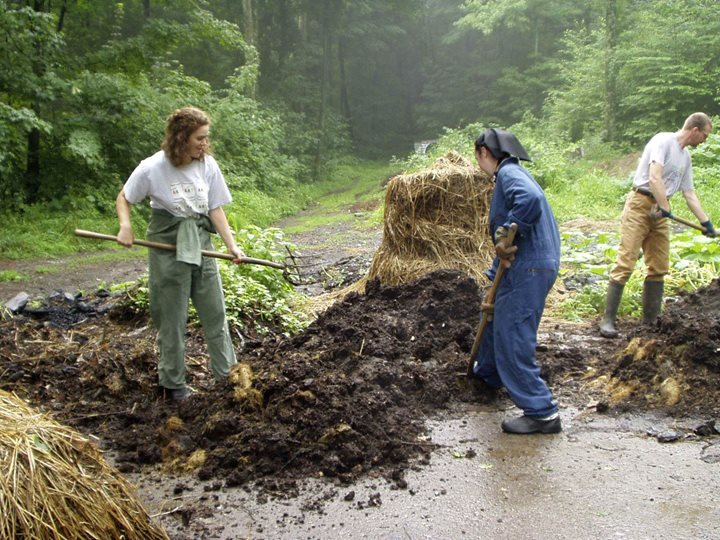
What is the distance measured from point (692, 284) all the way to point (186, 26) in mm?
13412

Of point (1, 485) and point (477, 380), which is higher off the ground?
point (1, 485)

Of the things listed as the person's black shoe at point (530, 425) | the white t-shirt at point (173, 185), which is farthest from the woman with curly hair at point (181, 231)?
the person's black shoe at point (530, 425)

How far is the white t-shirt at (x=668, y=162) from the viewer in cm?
641

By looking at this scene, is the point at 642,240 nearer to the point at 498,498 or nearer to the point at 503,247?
the point at 503,247

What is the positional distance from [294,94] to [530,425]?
34.5 m

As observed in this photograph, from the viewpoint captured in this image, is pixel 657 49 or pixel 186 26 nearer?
pixel 186 26

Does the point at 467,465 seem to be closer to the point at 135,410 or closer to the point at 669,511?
the point at 669,511

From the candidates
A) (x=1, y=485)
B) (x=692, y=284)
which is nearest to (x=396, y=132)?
(x=692, y=284)

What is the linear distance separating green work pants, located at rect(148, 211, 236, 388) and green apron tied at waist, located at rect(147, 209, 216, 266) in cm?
2

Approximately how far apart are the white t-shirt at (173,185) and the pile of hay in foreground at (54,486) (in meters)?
2.22

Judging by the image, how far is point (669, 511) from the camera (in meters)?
3.52

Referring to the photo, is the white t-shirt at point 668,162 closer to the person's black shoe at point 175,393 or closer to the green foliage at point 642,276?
the green foliage at point 642,276

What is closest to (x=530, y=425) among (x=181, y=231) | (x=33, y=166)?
(x=181, y=231)

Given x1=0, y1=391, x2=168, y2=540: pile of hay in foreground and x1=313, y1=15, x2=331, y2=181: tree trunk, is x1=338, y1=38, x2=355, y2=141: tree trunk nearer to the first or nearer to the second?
x1=313, y1=15, x2=331, y2=181: tree trunk
